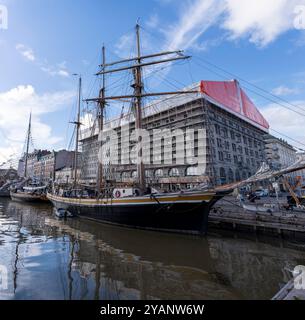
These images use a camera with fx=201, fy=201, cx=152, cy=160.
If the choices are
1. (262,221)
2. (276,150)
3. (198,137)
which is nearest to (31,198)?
(198,137)

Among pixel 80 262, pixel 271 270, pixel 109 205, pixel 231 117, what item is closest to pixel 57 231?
pixel 109 205

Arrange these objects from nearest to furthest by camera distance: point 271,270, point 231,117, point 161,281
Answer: point 161,281 → point 271,270 → point 231,117

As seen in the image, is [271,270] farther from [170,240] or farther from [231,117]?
[231,117]

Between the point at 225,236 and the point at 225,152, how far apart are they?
51146mm

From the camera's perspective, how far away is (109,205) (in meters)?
19.5

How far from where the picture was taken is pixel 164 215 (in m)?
16.6

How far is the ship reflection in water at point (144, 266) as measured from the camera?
25.3 ft

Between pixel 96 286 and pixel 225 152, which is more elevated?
pixel 225 152

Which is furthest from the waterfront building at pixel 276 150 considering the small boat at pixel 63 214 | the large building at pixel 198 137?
the small boat at pixel 63 214

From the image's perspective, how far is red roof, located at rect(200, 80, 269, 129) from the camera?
65.8m

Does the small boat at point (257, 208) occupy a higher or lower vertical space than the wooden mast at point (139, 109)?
lower

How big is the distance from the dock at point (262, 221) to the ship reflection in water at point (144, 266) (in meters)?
1.12
